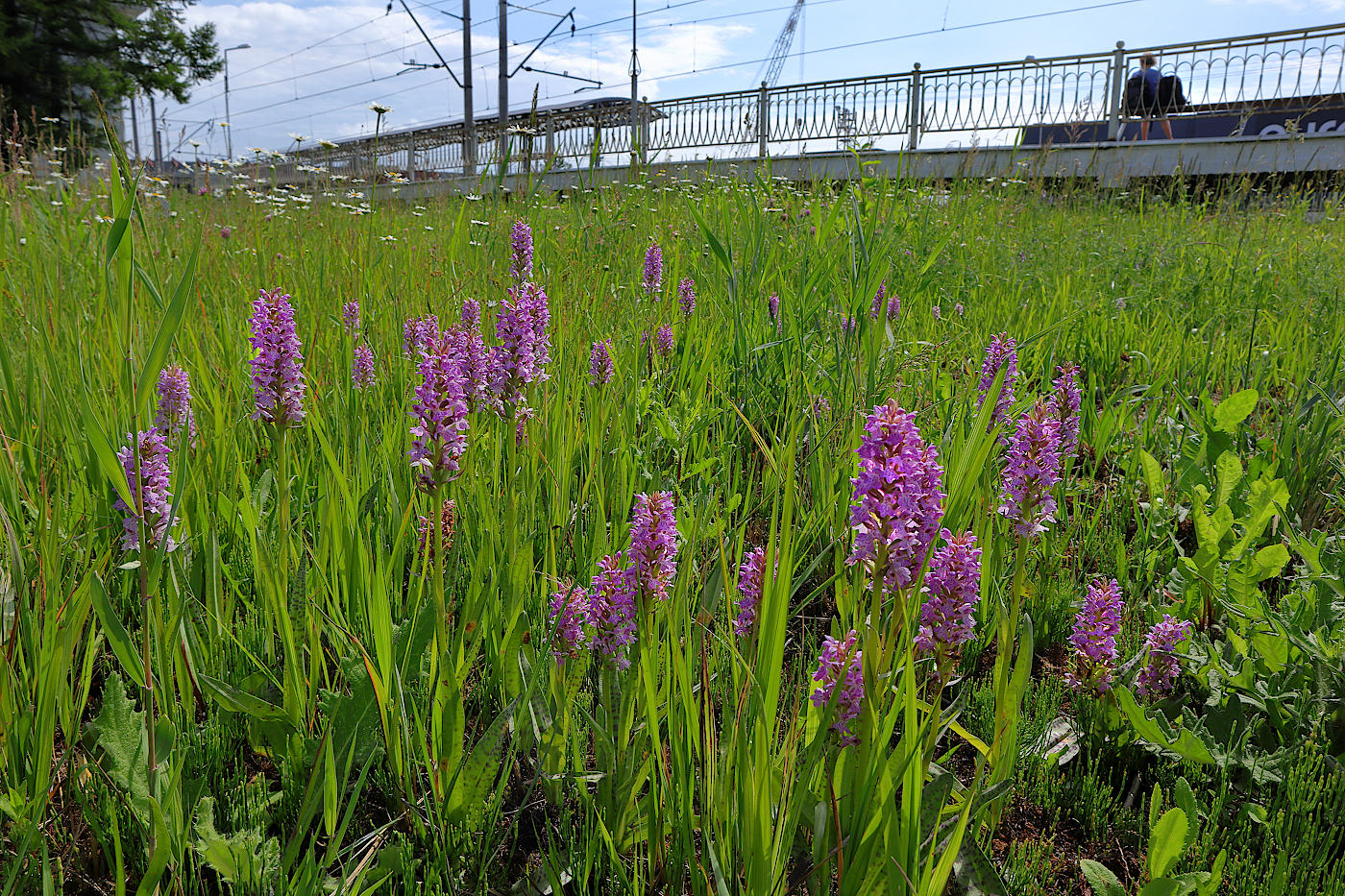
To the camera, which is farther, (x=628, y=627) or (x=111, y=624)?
(x=628, y=627)

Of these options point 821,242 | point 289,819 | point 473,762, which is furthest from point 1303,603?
point 821,242

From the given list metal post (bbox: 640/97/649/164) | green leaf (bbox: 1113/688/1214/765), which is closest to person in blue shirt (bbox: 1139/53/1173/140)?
metal post (bbox: 640/97/649/164)

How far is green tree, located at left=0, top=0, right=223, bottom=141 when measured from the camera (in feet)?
58.9

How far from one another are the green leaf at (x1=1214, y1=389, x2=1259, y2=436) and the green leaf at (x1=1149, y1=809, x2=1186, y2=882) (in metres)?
1.31

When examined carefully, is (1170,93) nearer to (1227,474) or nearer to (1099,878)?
(1227,474)

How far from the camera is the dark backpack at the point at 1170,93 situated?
14.3 metres

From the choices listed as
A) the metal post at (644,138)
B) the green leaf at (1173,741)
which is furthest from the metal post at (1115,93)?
the green leaf at (1173,741)

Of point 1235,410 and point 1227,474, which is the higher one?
point 1235,410

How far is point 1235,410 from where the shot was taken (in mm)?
1882

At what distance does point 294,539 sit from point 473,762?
2.17 ft

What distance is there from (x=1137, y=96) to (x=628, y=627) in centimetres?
1719

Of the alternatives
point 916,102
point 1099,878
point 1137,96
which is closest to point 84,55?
point 916,102

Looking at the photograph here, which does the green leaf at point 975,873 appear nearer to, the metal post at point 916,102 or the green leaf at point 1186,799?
the green leaf at point 1186,799

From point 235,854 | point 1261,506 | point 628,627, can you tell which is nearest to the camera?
point 235,854
